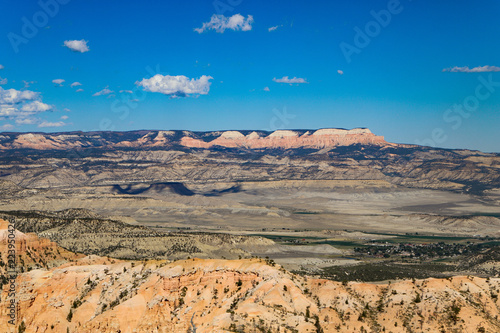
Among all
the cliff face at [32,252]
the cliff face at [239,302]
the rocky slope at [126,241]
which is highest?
the cliff face at [239,302]

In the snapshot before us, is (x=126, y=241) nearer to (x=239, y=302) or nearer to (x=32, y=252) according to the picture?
(x=32, y=252)

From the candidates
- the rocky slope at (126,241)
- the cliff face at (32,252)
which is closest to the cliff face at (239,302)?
the cliff face at (32,252)

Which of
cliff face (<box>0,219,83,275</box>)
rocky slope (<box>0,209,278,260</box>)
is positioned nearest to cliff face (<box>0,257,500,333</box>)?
cliff face (<box>0,219,83,275</box>)

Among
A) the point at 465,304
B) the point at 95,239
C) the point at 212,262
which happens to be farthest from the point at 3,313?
the point at 95,239

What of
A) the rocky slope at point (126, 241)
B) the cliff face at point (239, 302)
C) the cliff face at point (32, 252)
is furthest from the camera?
the rocky slope at point (126, 241)

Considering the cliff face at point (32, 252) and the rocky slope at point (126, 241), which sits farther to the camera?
the rocky slope at point (126, 241)

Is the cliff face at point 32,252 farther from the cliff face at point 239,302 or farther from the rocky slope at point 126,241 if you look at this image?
the rocky slope at point 126,241

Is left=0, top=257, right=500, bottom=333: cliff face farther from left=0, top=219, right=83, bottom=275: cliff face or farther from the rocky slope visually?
the rocky slope

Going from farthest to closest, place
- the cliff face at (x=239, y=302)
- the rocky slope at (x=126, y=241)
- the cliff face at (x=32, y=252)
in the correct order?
the rocky slope at (x=126, y=241), the cliff face at (x=32, y=252), the cliff face at (x=239, y=302)

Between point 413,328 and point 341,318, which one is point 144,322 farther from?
point 413,328

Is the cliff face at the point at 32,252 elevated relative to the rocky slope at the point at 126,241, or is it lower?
elevated

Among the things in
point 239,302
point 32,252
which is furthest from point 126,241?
point 239,302
